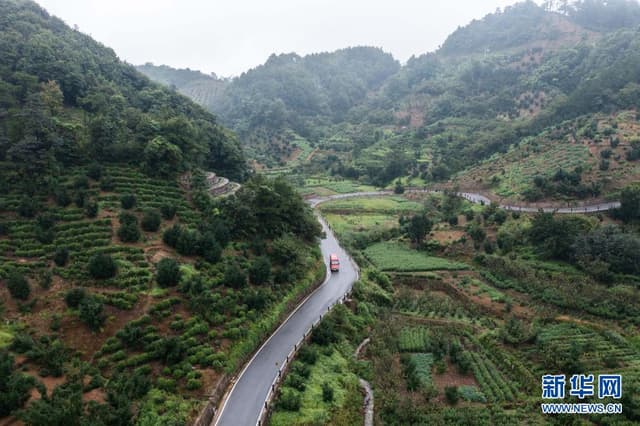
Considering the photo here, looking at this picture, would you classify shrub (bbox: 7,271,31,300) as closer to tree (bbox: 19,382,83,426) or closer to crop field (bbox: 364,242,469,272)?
tree (bbox: 19,382,83,426)

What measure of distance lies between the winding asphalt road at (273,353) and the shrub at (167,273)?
670 cm

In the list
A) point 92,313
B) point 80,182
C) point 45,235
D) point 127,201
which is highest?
point 80,182

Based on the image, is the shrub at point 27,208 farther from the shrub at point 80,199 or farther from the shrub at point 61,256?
the shrub at point 61,256

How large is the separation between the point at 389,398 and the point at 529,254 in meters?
26.0

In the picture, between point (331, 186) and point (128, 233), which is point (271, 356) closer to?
point (128, 233)

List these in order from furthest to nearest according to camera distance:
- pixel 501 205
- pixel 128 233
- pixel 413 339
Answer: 1. pixel 501 205
2. pixel 413 339
3. pixel 128 233

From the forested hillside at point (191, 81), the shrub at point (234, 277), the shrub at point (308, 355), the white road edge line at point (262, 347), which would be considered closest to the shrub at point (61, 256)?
the shrub at point (234, 277)

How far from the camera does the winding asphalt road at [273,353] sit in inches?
729

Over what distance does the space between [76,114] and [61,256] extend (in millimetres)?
25045

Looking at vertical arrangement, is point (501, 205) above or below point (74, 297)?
below

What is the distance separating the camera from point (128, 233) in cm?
2711

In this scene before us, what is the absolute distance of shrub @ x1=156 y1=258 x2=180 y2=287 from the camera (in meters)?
23.9

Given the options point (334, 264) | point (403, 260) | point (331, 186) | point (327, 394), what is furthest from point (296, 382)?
point (331, 186)

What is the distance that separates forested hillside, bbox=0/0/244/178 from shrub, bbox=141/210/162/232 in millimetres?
7341
